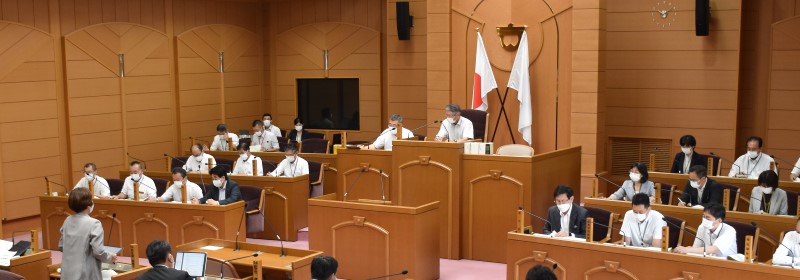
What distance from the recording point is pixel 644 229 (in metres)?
7.34

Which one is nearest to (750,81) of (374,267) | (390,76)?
(390,76)

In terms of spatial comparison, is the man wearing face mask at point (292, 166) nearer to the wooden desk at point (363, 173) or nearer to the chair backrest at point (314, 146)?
the wooden desk at point (363, 173)

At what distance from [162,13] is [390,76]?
12.5 feet

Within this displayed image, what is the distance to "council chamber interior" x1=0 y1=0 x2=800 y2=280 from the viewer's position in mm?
7418

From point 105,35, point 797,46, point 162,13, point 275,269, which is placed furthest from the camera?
point 162,13

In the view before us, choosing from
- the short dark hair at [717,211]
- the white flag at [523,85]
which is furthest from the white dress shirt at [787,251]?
the white flag at [523,85]

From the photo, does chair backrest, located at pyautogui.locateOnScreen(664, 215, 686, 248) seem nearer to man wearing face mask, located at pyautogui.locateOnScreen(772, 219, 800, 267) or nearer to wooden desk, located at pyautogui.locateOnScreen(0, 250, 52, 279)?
man wearing face mask, located at pyautogui.locateOnScreen(772, 219, 800, 267)

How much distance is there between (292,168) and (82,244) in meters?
4.54

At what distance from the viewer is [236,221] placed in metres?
9.00

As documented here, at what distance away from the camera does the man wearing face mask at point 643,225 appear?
7250mm

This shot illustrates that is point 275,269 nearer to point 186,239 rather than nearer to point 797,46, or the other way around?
point 186,239

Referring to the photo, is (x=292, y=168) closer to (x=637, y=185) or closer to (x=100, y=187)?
(x=100, y=187)

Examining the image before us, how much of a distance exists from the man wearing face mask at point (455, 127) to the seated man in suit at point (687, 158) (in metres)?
2.62

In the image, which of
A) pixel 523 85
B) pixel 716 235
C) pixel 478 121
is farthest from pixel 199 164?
pixel 716 235
